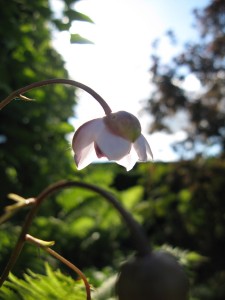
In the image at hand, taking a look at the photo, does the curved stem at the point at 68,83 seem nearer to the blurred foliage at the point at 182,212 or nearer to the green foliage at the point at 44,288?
the green foliage at the point at 44,288

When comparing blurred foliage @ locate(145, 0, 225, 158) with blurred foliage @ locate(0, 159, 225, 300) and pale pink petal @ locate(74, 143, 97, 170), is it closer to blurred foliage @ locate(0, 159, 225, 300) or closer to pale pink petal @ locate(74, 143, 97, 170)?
blurred foliage @ locate(0, 159, 225, 300)

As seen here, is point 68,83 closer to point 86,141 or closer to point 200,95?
point 86,141

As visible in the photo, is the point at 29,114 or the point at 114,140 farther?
the point at 29,114

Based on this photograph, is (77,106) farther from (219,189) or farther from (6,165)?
(219,189)

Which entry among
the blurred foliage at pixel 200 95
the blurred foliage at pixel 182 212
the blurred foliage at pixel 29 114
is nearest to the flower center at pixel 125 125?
the blurred foliage at pixel 29 114

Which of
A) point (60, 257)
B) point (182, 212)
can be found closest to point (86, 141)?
point (60, 257)

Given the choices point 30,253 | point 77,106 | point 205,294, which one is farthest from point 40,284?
point 205,294

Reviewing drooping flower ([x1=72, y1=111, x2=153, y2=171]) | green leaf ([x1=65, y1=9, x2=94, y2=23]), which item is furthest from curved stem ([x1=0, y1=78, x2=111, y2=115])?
green leaf ([x1=65, y1=9, x2=94, y2=23])
